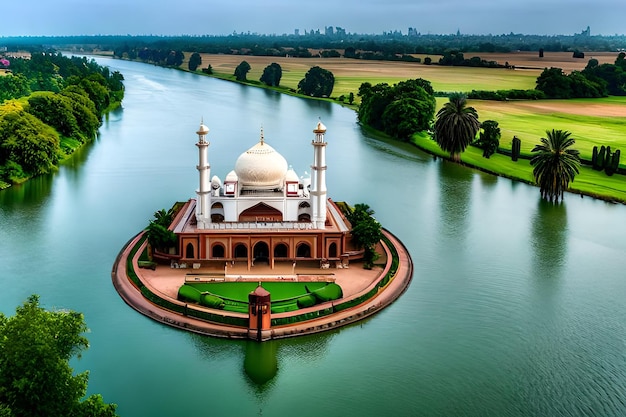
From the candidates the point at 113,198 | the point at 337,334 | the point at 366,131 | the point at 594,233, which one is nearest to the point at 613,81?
the point at 366,131

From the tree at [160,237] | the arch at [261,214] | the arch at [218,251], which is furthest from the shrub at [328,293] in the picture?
the tree at [160,237]

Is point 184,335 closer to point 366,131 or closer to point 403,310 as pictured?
point 403,310

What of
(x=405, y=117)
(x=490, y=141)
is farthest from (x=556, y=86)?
(x=490, y=141)

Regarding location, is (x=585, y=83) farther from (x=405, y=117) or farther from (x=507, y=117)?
(x=405, y=117)

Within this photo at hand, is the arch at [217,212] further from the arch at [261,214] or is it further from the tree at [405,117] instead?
the tree at [405,117]

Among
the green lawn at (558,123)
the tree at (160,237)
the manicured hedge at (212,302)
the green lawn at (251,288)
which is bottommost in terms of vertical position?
the green lawn at (251,288)

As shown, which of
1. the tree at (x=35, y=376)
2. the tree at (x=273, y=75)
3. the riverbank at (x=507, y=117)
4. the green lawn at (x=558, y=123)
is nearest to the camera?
the tree at (x=35, y=376)
